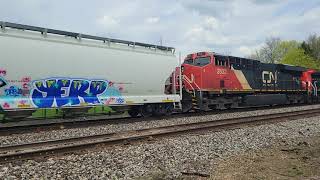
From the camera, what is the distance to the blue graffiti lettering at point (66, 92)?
13414 millimetres

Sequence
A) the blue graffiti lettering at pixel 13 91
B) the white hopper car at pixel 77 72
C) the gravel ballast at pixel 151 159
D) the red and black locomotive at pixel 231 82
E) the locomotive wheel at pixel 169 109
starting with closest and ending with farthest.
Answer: the gravel ballast at pixel 151 159
the blue graffiti lettering at pixel 13 91
the white hopper car at pixel 77 72
the locomotive wheel at pixel 169 109
the red and black locomotive at pixel 231 82

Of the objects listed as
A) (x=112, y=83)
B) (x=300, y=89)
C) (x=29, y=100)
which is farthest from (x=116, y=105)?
(x=300, y=89)

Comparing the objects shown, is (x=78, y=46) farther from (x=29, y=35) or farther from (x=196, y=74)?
(x=196, y=74)

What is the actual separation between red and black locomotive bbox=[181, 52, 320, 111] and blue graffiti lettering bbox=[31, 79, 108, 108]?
678 cm

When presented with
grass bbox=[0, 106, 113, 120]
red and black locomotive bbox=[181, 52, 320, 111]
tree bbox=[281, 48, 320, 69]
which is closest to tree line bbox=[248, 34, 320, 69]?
tree bbox=[281, 48, 320, 69]

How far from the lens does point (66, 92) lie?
559 inches

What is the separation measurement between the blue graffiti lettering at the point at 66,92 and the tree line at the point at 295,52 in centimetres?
6522

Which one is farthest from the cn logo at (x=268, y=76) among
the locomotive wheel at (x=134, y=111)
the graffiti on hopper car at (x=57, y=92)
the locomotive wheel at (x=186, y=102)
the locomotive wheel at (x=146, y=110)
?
the graffiti on hopper car at (x=57, y=92)

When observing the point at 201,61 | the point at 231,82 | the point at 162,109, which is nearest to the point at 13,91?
the point at 162,109

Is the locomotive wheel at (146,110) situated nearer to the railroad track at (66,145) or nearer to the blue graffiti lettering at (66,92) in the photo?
the blue graffiti lettering at (66,92)

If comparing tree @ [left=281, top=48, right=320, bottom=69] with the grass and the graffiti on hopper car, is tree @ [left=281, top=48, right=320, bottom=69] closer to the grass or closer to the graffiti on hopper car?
the graffiti on hopper car

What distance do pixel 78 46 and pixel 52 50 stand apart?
46.9 inches

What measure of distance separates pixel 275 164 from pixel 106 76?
30.2ft

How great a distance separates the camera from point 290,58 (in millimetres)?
76000
